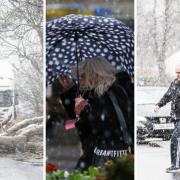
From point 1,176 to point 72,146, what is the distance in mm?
830

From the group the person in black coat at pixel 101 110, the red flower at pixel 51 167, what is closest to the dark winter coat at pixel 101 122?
the person in black coat at pixel 101 110

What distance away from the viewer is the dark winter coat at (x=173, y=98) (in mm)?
5445

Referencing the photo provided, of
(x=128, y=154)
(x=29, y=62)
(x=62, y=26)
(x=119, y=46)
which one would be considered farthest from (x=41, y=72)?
(x=128, y=154)

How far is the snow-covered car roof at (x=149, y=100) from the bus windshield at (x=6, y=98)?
1364 millimetres

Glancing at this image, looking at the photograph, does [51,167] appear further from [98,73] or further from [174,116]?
[174,116]

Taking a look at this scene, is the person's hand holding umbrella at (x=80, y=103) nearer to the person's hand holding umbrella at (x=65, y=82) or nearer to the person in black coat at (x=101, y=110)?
the person in black coat at (x=101, y=110)

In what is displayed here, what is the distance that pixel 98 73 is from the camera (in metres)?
5.54

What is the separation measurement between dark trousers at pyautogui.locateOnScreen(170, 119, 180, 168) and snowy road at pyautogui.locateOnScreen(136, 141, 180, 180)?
46 mm

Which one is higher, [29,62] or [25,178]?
[29,62]

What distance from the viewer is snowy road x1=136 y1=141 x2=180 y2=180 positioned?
17.9 feet

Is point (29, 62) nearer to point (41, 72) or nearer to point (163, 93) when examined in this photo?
point (41, 72)

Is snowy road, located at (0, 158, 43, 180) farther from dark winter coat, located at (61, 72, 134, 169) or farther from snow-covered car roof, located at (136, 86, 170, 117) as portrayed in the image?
snow-covered car roof, located at (136, 86, 170, 117)

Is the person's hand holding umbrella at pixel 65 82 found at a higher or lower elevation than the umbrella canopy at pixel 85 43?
lower

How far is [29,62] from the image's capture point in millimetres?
5516
